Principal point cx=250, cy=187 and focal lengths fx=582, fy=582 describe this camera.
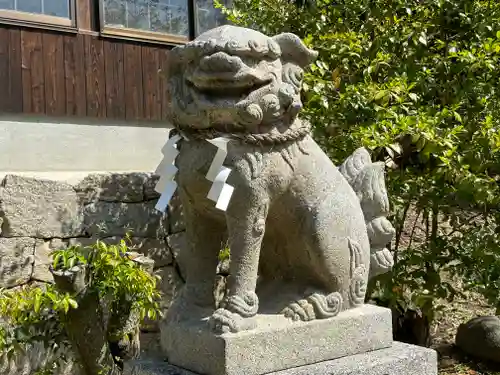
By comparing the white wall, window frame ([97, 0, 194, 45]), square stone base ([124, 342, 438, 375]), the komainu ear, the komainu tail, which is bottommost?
square stone base ([124, 342, 438, 375])

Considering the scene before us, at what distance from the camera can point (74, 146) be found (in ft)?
13.8

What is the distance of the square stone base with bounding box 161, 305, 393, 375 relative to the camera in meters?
1.75

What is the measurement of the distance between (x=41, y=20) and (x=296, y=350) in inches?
122

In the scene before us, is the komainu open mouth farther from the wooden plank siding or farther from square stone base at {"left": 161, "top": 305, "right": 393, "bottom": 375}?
the wooden plank siding

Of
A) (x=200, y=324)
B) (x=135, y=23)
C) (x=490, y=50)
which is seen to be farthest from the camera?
(x=135, y=23)

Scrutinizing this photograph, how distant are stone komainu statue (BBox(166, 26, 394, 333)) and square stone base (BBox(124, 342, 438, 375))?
0.54 ft

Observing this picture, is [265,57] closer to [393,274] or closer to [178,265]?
[393,274]

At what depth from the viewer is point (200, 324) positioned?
73.5 inches

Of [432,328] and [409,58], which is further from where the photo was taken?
[432,328]

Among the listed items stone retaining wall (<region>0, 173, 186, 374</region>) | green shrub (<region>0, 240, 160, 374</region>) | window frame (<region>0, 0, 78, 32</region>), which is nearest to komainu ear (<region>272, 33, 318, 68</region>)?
green shrub (<region>0, 240, 160, 374</region>)

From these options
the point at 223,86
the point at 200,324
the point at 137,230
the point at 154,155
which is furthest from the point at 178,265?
the point at 223,86

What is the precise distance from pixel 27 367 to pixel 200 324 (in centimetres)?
205

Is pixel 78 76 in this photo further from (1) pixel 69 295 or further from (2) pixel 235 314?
(2) pixel 235 314

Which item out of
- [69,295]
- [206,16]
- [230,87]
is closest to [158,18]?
[206,16]
